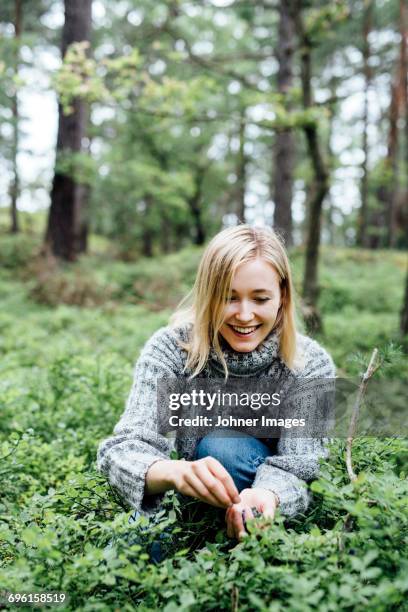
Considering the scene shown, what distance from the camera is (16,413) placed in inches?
117

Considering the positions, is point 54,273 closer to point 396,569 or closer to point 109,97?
point 109,97

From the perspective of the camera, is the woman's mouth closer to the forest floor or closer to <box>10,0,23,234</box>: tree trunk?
the forest floor

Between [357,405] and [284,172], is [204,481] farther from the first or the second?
[284,172]

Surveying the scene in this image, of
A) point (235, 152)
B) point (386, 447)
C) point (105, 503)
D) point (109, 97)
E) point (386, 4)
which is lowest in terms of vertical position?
point (105, 503)

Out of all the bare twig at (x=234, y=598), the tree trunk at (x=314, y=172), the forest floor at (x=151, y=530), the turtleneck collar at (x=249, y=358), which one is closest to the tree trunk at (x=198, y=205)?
the tree trunk at (x=314, y=172)

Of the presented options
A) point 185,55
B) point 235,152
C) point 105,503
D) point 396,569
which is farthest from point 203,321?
point 235,152

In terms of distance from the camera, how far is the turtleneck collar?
7.22 feet

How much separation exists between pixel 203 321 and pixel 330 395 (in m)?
0.59

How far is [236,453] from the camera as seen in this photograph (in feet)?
6.64

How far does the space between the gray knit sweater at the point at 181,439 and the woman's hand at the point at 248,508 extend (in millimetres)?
62

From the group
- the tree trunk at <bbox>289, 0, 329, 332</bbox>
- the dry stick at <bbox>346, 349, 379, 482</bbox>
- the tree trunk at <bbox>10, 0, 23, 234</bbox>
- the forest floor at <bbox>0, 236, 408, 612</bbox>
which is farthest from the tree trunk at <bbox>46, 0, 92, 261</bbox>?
the dry stick at <bbox>346, 349, 379, 482</bbox>

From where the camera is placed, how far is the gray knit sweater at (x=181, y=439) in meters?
A: 1.79

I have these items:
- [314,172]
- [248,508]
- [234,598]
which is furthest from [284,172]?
[234,598]

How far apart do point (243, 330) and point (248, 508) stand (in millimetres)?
696
